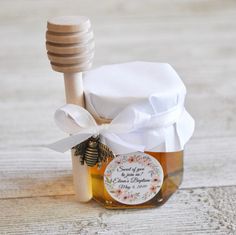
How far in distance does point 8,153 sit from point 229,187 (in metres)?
0.30

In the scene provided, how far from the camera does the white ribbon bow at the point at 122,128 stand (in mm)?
478

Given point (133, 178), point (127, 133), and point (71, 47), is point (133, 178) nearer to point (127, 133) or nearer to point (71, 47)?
point (127, 133)

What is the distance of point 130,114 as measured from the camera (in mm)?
469

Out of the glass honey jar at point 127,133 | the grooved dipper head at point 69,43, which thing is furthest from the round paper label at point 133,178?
the grooved dipper head at point 69,43

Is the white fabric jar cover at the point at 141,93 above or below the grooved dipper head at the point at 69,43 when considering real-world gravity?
below

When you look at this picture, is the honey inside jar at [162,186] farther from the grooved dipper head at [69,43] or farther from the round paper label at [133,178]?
the grooved dipper head at [69,43]

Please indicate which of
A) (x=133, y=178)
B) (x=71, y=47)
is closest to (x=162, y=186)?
(x=133, y=178)

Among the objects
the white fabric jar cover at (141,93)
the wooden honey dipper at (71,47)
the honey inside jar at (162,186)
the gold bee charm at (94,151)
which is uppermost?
the wooden honey dipper at (71,47)

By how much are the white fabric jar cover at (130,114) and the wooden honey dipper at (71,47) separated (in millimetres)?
17

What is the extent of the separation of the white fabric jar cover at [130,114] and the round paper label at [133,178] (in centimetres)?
2

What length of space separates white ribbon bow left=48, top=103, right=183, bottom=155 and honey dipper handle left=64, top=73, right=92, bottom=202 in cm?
1

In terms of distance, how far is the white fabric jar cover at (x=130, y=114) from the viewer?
1.56 ft

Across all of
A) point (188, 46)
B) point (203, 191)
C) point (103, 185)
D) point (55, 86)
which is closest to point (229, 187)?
point (203, 191)

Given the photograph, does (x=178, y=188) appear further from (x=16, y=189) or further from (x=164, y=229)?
(x=16, y=189)
